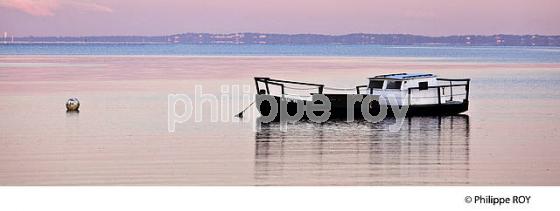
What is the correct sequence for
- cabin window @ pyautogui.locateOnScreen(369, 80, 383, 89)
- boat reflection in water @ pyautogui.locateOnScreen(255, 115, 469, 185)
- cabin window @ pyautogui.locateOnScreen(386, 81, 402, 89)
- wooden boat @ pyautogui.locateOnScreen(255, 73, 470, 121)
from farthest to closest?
cabin window @ pyautogui.locateOnScreen(369, 80, 383, 89), cabin window @ pyautogui.locateOnScreen(386, 81, 402, 89), wooden boat @ pyautogui.locateOnScreen(255, 73, 470, 121), boat reflection in water @ pyautogui.locateOnScreen(255, 115, 469, 185)

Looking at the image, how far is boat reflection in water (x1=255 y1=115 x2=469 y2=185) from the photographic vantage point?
336 inches

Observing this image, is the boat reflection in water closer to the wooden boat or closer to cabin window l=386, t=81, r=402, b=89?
the wooden boat

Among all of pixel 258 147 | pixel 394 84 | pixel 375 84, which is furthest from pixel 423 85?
pixel 258 147

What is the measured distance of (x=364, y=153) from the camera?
9.96 metres

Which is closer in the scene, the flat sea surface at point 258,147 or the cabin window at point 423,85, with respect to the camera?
the flat sea surface at point 258,147

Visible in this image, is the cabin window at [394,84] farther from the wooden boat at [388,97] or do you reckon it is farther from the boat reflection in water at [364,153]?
the boat reflection in water at [364,153]

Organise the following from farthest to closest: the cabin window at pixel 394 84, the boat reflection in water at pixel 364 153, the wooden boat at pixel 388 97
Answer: the cabin window at pixel 394 84
the wooden boat at pixel 388 97
the boat reflection in water at pixel 364 153

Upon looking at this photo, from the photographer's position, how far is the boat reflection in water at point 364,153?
8531mm

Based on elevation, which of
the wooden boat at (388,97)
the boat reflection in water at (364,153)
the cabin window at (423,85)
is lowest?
the boat reflection in water at (364,153)

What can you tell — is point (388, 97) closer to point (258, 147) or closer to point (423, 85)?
point (423, 85)

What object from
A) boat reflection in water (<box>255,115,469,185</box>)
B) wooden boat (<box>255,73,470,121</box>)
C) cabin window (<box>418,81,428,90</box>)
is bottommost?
boat reflection in water (<box>255,115,469,185</box>)

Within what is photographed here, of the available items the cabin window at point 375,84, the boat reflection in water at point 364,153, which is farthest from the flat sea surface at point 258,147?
the cabin window at point 375,84

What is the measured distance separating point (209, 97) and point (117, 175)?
9.40 metres

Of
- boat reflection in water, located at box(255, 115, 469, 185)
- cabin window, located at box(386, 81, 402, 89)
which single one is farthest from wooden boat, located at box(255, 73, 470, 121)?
boat reflection in water, located at box(255, 115, 469, 185)
